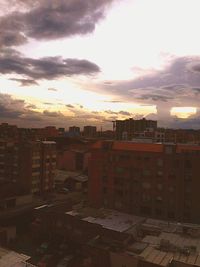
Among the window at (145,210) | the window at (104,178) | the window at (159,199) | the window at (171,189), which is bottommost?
the window at (145,210)

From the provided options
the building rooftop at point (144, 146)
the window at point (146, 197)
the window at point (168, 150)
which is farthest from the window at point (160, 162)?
the window at point (146, 197)

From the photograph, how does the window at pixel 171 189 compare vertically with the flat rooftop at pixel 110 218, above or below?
above

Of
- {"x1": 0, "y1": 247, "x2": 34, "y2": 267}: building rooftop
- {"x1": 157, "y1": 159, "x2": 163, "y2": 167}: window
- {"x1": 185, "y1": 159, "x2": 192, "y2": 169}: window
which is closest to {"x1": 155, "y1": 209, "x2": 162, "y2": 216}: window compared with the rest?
{"x1": 157, "y1": 159, "x2": 163, "y2": 167}: window

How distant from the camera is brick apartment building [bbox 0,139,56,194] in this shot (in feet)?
237

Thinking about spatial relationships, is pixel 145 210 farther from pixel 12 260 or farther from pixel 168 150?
pixel 12 260

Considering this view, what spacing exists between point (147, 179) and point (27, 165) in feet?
95.7

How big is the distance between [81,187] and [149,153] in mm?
33943

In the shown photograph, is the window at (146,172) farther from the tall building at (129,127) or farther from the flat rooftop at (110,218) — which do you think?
the tall building at (129,127)

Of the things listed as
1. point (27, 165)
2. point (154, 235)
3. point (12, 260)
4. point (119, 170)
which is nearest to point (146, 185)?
point (119, 170)

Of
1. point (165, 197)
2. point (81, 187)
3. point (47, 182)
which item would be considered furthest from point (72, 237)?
point (81, 187)

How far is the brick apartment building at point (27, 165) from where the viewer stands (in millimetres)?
72312

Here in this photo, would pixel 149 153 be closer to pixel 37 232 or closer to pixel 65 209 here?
pixel 65 209

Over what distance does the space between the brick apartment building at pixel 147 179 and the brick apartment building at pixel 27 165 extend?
57.1ft

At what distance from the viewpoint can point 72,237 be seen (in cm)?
4772
